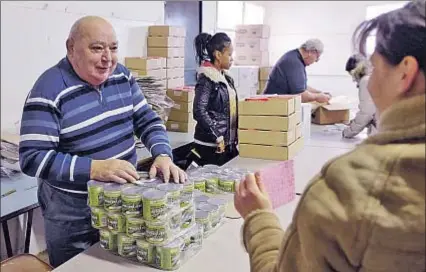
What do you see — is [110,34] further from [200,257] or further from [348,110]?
[348,110]

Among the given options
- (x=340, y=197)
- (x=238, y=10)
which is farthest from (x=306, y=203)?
(x=238, y=10)

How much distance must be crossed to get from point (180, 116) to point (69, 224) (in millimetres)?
2176

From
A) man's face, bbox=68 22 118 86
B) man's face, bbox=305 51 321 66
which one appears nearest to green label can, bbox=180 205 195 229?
man's face, bbox=68 22 118 86

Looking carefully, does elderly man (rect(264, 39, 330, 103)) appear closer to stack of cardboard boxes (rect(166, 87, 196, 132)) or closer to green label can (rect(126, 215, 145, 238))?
stack of cardboard boxes (rect(166, 87, 196, 132))

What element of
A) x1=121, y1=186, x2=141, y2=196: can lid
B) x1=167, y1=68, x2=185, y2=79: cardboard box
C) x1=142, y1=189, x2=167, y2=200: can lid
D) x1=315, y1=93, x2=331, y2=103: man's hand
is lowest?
x1=121, y1=186, x2=141, y2=196: can lid

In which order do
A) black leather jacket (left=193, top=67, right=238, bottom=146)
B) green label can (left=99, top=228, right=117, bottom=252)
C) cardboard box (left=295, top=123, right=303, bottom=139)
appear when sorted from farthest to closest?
black leather jacket (left=193, top=67, right=238, bottom=146)
cardboard box (left=295, top=123, right=303, bottom=139)
green label can (left=99, top=228, right=117, bottom=252)

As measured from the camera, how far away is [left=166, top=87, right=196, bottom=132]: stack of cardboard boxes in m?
3.66

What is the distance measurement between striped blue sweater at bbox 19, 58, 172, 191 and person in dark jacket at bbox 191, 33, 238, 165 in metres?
1.08

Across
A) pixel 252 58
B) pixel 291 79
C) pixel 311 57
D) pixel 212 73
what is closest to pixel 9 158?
pixel 212 73

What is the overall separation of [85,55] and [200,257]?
0.79 meters

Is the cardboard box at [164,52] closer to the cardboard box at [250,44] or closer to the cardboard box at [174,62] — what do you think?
the cardboard box at [174,62]

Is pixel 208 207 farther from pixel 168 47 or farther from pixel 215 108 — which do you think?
pixel 168 47

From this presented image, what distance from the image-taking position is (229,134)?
2926mm

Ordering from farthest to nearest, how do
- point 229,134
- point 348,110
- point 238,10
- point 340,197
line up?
point 238,10 < point 348,110 < point 229,134 < point 340,197
